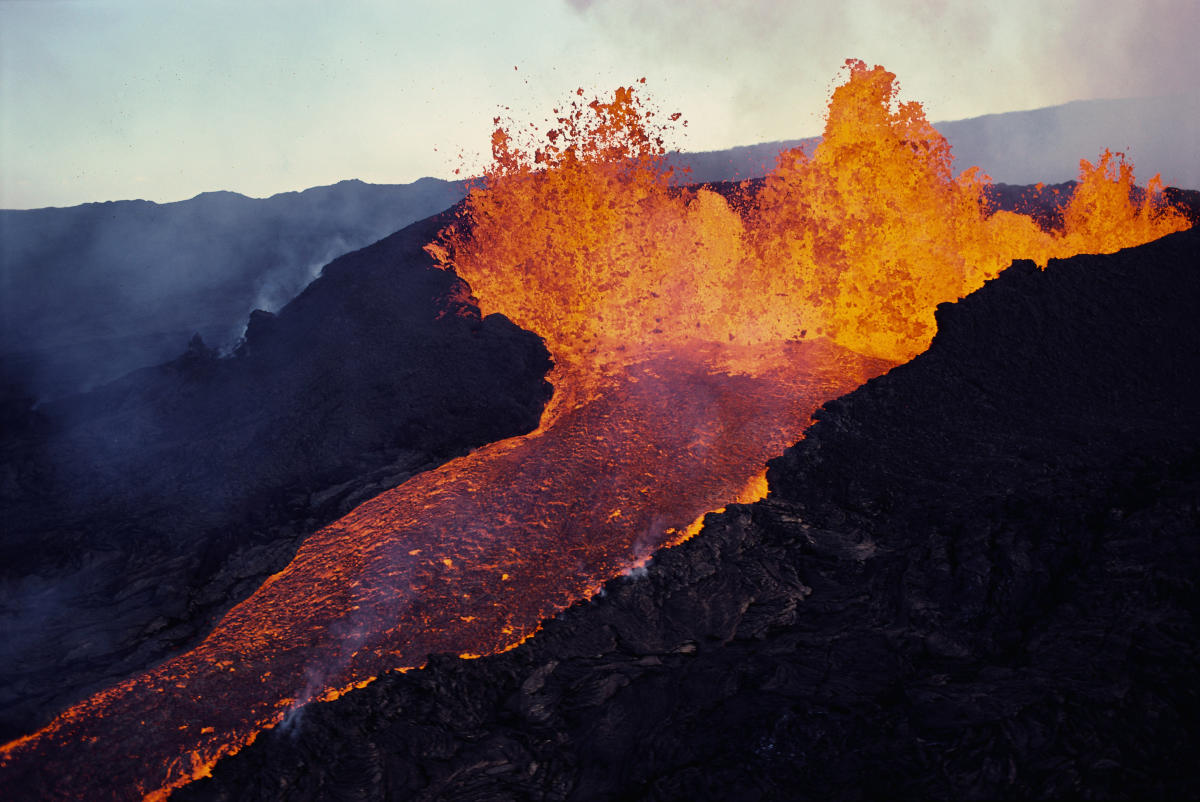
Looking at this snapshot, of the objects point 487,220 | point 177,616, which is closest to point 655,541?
point 177,616

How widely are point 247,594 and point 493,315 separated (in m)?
12.3

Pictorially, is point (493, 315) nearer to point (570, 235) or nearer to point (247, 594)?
point (570, 235)

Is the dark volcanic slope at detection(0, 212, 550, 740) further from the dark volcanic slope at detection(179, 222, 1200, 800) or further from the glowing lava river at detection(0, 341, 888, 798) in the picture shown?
the dark volcanic slope at detection(179, 222, 1200, 800)

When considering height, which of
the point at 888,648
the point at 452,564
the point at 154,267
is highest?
the point at 154,267

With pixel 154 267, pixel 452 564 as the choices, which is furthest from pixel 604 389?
pixel 154 267

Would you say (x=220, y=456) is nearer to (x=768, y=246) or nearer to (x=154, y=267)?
(x=768, y=246)

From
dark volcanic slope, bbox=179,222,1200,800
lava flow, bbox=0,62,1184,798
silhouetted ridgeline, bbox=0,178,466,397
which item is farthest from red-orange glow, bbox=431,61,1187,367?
silhouetted ridgeline, bbox=0,178,466,397

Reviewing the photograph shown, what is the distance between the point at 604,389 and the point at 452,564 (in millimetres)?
7385

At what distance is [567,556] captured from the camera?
1148cm

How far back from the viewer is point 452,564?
457 inches

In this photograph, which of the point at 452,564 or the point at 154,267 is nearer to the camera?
the point at 452,564

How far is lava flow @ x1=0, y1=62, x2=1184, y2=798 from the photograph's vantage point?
9523mm

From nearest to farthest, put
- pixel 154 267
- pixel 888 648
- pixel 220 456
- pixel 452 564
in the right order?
pixel 888 648 < pixel 452 564 < pixel 220 456 < pixel 154 267

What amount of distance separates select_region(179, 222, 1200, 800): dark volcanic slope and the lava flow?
3.64 ft
